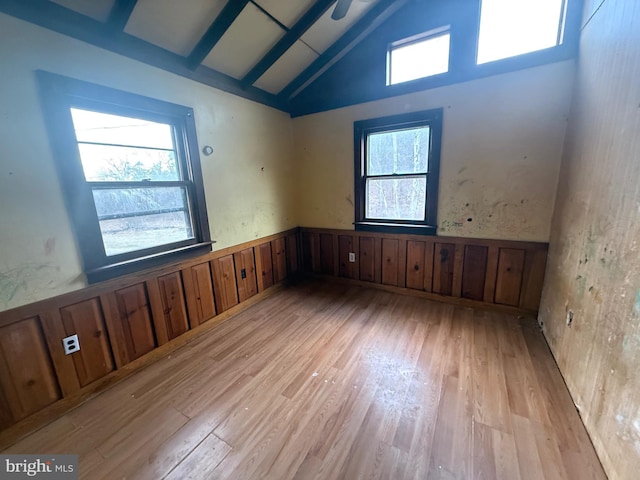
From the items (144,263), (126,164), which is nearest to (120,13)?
(126,164)

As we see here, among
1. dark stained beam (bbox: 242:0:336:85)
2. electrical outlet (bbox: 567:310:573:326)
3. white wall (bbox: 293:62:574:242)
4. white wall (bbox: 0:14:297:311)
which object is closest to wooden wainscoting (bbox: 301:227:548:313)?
white wall (bbox: 293:62:574:242)

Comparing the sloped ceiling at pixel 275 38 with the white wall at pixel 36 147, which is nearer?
the white wall at pixel 36 147

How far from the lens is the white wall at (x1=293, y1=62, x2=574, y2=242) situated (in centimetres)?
219

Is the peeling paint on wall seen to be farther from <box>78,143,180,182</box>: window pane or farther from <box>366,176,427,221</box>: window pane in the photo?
<box>366,176,427,221</box>: window pane

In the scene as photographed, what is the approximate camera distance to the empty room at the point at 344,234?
1.34m

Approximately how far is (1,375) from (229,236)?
1.71 meters

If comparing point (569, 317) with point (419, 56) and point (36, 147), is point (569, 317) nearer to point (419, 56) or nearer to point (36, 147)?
point (419, 56)

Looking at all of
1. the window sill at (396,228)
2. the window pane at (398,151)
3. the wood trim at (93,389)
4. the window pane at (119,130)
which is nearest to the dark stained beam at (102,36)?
the window pane at (119,130)

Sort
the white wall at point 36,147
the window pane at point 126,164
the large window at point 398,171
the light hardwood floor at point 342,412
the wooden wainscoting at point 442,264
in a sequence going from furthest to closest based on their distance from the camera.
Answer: the large window at point 398,171 → the wooden wainscoting at point 442,264 → the window pane at point 126,164 → the white wall at point 36,147 → the light hardwood floor at point 342,412

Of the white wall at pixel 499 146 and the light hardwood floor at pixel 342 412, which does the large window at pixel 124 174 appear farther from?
the white wall at pixel 499 146

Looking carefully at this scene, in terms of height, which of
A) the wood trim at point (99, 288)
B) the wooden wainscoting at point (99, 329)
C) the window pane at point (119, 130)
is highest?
the window pane at point (119, 130)

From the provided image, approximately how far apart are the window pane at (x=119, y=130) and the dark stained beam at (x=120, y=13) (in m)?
0.56

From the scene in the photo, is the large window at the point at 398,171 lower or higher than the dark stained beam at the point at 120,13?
lower

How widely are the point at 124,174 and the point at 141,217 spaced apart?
0.33 m
